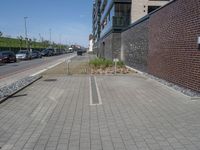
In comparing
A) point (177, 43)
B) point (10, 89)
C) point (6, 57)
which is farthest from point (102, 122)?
point (6, 57)

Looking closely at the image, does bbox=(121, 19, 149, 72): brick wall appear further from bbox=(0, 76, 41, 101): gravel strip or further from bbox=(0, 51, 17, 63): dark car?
bbox=(0, 51, 17, 63): dark car

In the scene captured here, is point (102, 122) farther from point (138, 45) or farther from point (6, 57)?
point (6, 57)

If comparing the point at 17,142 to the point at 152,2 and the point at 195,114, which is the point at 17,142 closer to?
the point at 195,114

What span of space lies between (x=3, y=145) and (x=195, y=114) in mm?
4965

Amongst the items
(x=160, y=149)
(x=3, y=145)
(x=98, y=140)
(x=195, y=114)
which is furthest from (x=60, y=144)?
(x=195, y=114)

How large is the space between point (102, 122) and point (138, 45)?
1592cm

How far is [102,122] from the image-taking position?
7.00m

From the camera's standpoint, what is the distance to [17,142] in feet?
18.5

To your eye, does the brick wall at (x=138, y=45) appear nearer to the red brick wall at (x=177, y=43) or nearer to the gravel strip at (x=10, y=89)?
the red brick wall at (x=177, y=43)

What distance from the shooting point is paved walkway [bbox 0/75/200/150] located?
5.48 metres

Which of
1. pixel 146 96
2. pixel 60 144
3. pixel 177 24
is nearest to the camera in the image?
pixel 60 144

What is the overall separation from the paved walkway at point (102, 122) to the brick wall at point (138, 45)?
9.08 metres

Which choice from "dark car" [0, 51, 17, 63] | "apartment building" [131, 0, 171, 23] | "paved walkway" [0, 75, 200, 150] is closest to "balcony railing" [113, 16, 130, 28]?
"apartment building" [131, 0, 171, 23]

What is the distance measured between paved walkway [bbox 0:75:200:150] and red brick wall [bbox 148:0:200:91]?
1345mm
